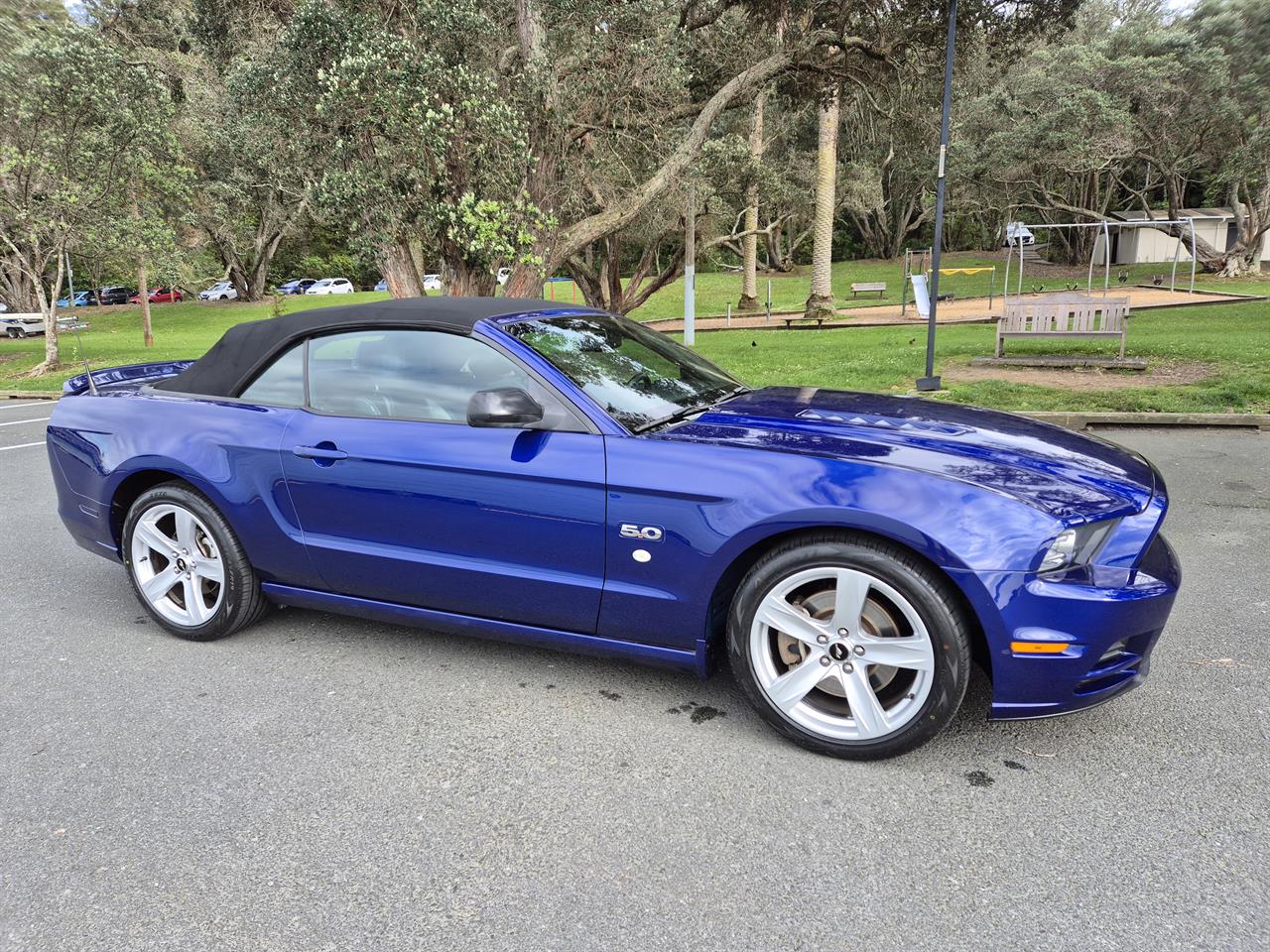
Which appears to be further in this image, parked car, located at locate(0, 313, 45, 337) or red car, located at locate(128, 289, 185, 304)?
red car, located at locate(128, 289, 185, 304)

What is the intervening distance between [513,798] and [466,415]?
4.59 ft

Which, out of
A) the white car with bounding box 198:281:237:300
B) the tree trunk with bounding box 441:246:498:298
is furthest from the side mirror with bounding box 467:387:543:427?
the white car with bounding box 198:281:237:300

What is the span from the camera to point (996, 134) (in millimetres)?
31984

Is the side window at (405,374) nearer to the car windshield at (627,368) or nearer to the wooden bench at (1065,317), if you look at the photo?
the car windshield at (627,368)

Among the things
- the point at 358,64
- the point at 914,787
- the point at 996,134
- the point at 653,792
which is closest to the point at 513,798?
the point at 653,792

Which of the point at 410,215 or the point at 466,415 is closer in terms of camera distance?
the point at 466,415

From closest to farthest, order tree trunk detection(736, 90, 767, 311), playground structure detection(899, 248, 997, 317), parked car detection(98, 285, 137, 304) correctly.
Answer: tree trunk detection(736, 90, 767, 311), playground structure detection(899, 248, 997, 317), parked car detection(98, 285, 137, 304)

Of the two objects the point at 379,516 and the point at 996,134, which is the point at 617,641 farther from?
the point at 996,134

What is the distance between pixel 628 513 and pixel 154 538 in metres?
2.42

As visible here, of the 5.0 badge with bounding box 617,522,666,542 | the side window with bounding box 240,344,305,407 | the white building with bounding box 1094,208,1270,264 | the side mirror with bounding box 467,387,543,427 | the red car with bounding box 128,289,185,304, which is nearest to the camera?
the 5.0 badge with bounding box 617,522,666,542

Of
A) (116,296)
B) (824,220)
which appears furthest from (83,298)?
(824,220)

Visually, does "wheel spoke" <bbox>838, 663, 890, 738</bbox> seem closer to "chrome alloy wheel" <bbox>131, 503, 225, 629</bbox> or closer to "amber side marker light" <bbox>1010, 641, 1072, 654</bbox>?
"amber side marker light" <bbox>1010, 641, 1072, 654</bbox>

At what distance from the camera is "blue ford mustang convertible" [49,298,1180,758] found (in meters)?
2.66

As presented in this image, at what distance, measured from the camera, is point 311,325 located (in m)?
3.83
